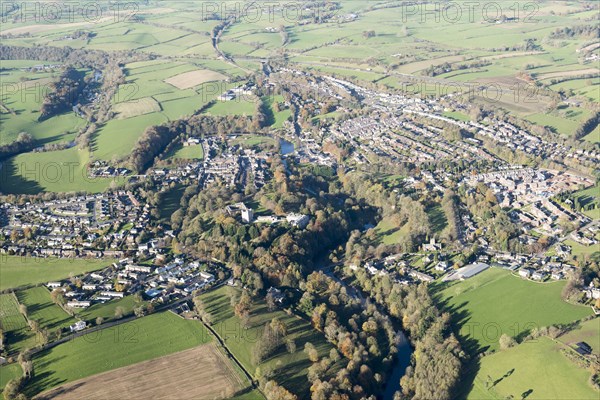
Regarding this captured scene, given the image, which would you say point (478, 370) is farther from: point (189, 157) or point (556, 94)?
point (556, 94)

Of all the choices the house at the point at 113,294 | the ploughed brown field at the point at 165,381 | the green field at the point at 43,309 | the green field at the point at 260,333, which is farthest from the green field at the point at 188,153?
the ploughed brown field at the point at 165,381

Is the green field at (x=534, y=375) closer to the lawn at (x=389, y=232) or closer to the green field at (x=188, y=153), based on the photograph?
the lawn at (x=389, y=232)

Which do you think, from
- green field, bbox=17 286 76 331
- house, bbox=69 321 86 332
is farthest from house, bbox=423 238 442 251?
green field, bbox=17 286 76 331

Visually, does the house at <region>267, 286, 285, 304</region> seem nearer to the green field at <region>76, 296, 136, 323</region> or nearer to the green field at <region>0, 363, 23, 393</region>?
the green field at <region>76, 296, 136, 323</region>

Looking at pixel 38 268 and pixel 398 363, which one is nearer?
pixel 398 363

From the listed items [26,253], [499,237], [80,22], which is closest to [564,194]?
[499,237]

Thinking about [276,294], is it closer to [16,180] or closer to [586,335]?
[586,335]

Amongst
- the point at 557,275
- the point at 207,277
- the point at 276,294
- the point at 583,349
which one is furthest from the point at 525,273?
the point at 207,277
